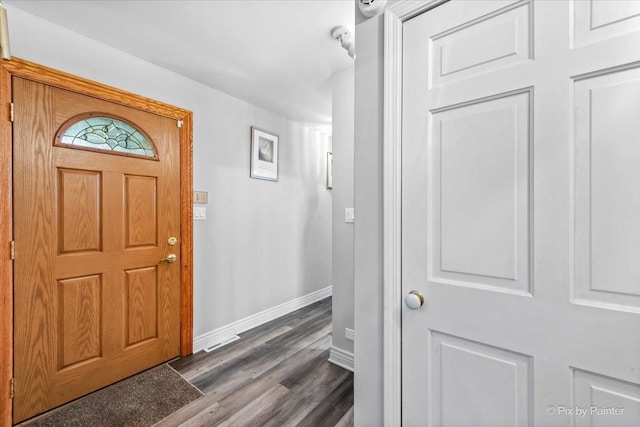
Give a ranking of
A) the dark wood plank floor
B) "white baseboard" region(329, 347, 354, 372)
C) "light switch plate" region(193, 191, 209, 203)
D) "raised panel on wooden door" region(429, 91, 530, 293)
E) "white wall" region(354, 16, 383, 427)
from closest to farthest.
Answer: "raised panel on wooden door" region(429, 91, 530, 293) < "white wall" region(354, 16, 383, 427) < the dark wood plank floor < "white baseboard" region(329, 347, 354, 372) < "light switch plate" region(193, 191, 209, 203)

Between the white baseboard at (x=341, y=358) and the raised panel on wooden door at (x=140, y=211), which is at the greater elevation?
the raised panel on wooden door at (x=140, y=211)

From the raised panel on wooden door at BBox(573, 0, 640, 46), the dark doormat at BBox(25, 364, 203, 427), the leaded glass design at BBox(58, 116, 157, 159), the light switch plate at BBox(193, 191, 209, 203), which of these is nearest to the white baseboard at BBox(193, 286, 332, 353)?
the dark doormat at BBox(25, 364, 203, 427)

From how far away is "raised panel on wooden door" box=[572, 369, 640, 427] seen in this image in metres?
0.68

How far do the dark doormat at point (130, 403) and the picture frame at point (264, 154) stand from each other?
6.25ft

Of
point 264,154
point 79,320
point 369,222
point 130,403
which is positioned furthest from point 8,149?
point 369,222

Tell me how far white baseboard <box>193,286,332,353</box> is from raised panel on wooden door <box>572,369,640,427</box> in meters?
2.47

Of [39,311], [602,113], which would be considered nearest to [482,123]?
[602,113]

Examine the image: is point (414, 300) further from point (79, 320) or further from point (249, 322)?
point (249, 322)

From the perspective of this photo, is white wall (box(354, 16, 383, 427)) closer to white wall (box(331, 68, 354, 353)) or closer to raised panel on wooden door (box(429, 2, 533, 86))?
raised panel on wooden door (box(429, 2, 533, 86))

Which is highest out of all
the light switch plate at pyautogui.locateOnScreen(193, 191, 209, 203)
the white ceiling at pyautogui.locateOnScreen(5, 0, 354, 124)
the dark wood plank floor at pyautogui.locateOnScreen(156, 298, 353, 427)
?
the white ceiling at pyautogui.locateOnScreen(5, 0, 354, 124)

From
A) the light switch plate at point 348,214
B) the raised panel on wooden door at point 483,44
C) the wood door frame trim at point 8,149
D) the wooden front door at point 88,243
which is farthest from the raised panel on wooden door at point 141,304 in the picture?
the raised panel on wooden door at point 483,44

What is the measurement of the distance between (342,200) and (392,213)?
1256mm

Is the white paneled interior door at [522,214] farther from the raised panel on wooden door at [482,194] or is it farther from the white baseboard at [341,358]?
the white baseboard at [341,358]

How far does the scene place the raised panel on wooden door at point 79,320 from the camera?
170 centimetres
